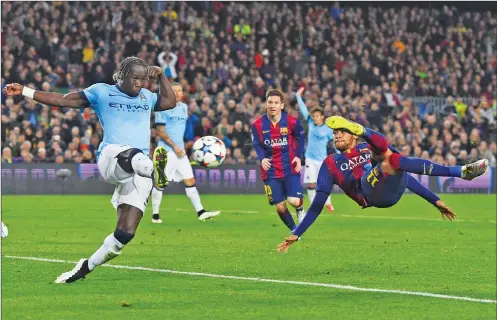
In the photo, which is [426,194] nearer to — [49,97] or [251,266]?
[251,266]

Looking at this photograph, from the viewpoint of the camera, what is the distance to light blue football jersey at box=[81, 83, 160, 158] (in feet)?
35.7

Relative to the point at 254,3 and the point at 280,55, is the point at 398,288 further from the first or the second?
the point at 254,3

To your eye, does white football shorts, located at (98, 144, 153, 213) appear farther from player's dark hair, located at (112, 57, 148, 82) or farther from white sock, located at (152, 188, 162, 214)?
white sock, located at (152, 188, 162, 214)

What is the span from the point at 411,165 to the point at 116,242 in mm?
2871

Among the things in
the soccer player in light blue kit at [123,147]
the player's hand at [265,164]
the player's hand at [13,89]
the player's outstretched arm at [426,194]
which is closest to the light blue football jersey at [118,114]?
the soccer player in light blue kit at [123,147]

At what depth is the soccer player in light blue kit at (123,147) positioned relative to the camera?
10656 millimetres

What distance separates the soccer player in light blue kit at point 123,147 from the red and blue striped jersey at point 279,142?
5.51 meters

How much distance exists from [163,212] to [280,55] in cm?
1438

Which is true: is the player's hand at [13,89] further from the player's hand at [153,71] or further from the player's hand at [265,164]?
the player's hand at [265,164]

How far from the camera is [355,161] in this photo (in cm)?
1244

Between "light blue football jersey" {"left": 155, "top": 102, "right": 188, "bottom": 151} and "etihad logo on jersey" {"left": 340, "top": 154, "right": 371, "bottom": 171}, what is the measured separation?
7696 mm

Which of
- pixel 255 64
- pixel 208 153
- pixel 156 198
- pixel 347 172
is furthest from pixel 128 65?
pixel 255 64

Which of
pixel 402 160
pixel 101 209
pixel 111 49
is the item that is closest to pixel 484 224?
pixel 101 209

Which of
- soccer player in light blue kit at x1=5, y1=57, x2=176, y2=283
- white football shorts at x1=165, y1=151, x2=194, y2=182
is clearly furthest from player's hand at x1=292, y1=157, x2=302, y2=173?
soccer player in light blue kit at x1=5, y1=57, x2=176, y2=283
